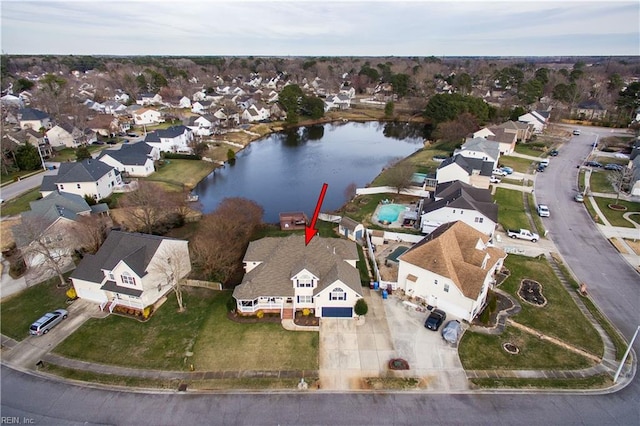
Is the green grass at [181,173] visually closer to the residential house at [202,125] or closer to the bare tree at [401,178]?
the residential house at [202,125]

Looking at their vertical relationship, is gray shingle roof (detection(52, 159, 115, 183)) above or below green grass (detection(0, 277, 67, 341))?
above

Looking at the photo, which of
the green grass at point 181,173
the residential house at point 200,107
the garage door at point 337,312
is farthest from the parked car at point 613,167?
the residential house at point 200,107

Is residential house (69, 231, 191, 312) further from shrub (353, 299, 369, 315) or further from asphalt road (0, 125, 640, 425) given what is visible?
shrub (353, 299, 369, 315)

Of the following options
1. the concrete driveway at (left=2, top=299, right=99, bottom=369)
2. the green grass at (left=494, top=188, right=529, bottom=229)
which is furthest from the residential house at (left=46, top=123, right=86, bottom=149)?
the green grass at (left=494, top=188, right=529, bottom=229)

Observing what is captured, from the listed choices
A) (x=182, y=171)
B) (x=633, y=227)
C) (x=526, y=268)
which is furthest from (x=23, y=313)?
(x=633, y=227)

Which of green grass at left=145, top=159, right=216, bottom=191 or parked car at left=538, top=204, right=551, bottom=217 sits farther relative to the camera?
green grass at left=145, top=159, right=216, bottom=191

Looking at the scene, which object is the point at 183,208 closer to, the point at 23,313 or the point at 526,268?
the point at 23,313
